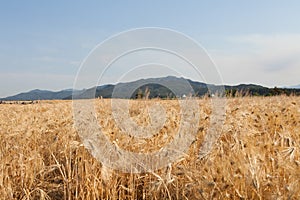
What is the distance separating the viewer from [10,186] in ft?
10.0

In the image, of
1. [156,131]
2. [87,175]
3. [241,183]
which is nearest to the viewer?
[241,183]

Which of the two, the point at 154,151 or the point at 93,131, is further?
the point at 93,131

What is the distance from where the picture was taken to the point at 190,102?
6637mm

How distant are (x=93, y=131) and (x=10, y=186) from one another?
1188mm

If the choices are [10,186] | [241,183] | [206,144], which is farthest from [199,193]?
[10,186]

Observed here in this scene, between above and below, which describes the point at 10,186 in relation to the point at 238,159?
below

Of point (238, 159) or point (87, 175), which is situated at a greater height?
point (238, 159)

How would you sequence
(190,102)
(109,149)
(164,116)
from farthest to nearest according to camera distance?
(190,102), (164,116), (109,149)

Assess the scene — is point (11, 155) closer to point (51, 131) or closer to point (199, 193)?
point (51, 131)

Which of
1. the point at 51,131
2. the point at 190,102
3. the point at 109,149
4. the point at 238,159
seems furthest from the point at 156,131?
the point at 190,102

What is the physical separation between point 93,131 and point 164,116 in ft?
5.64

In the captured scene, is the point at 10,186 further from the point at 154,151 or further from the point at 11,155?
the point at 154,151

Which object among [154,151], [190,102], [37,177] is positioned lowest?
[37,177]

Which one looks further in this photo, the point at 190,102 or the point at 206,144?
the point at 190,102
